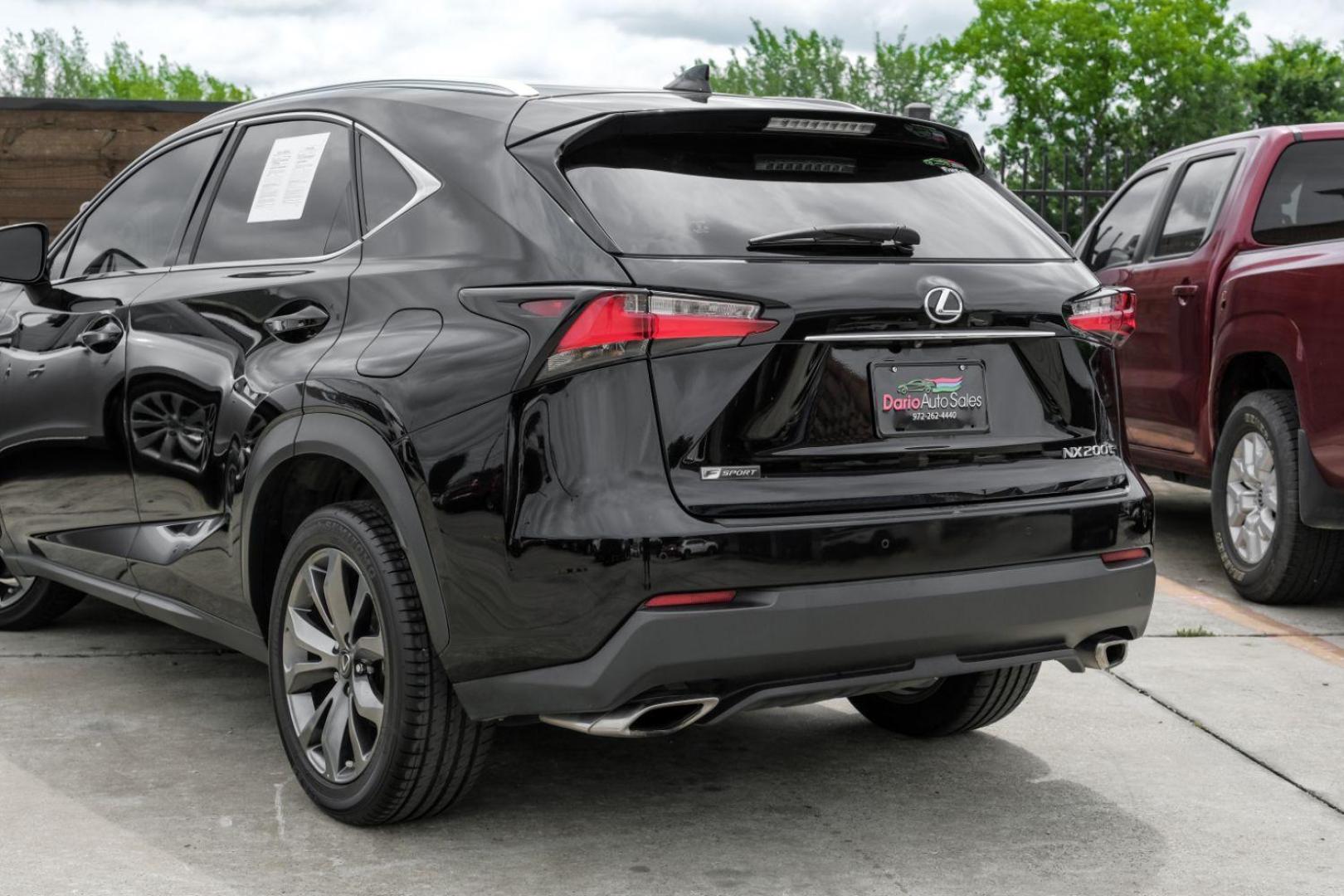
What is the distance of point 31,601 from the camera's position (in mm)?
6012

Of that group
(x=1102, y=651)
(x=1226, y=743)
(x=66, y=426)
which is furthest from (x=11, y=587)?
(x=1226, y=743)

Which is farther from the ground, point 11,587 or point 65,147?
point 65,147

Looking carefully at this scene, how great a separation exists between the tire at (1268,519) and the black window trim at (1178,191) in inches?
37.8

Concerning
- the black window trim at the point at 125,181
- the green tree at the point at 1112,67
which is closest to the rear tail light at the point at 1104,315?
the black window trim at the point at 125,181

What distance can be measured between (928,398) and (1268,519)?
380 centimetres

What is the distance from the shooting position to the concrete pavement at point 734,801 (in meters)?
3.60

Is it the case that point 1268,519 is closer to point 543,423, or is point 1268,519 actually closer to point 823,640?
point 823,640

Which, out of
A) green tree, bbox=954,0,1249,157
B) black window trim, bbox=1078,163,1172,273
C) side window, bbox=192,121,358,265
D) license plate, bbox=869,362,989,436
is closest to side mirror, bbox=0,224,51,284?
side window, bbox=192,121,358,265

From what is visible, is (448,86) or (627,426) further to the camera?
(448,86)

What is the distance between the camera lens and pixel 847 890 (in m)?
3.52

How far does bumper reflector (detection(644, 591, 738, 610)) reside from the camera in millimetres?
3238

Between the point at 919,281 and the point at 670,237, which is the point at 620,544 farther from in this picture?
the point at 919,281

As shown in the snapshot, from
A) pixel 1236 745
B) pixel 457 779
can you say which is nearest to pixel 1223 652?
pixel 1236 745

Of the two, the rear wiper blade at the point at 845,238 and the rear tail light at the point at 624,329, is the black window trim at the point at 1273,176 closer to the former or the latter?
the rear wiper blade at the point at 845,238
